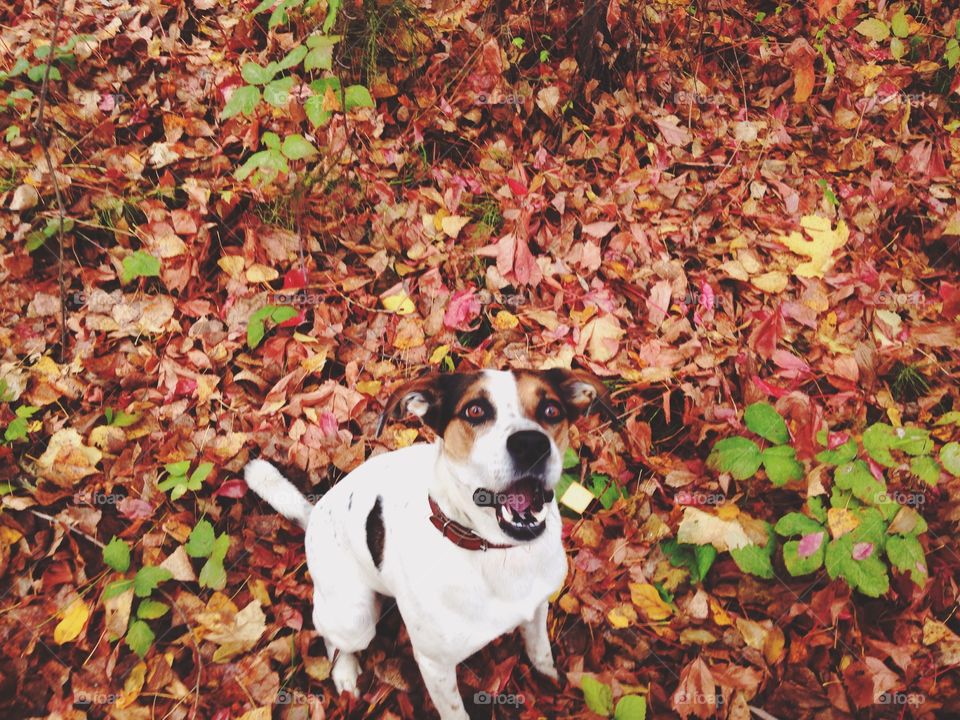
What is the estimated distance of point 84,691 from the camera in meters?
2.80

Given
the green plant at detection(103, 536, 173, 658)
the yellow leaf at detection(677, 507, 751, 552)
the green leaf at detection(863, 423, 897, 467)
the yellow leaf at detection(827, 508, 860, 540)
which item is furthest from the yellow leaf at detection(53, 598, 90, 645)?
the green leaf at detection(863, 423, 897, 467)

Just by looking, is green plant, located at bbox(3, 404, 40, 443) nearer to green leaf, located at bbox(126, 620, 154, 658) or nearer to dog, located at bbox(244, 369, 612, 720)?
green leaf, located at bbox(126, 620, 154, 658)

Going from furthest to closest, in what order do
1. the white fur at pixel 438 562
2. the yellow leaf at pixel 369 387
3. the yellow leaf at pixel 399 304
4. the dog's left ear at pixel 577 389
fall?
the yellow leaf at pixel 399 304 < the yellow leaf at pixel 369 387 < the dog's left ear at pixel 577 389 < the white fur at pixel 438 562

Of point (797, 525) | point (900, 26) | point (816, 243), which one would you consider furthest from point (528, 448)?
point (900, 26)

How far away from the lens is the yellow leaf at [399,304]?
396cm

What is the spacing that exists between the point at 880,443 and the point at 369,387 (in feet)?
9.22

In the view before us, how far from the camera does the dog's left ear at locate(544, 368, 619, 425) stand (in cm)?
236

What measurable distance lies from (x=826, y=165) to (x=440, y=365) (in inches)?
143

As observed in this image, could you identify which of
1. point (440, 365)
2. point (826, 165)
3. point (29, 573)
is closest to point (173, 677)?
point (29, 573)

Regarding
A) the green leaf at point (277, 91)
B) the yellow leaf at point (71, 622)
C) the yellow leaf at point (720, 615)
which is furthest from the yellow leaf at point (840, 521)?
the yellow leaf at point (71, 622)

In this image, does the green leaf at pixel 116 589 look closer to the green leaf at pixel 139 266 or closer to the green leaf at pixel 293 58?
the green leaf at pixel 139 266

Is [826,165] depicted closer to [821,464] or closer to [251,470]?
[821,464]

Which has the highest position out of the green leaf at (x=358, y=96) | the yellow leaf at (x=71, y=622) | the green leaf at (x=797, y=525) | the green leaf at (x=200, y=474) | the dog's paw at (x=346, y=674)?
the green leaf at (x=358, y=96)

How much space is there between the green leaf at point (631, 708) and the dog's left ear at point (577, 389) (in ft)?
4.15
